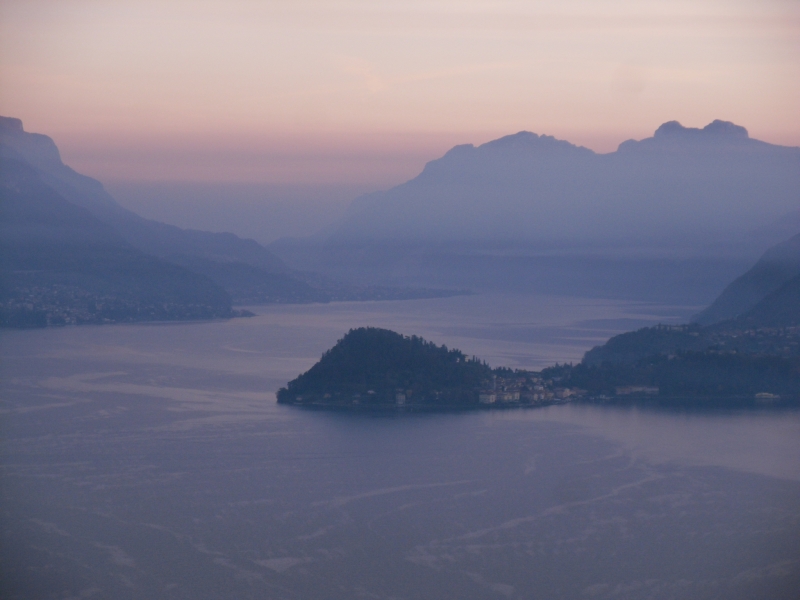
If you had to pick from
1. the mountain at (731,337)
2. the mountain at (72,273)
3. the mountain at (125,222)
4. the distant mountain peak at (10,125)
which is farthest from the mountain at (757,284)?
the distant mountain peak at (10,125)

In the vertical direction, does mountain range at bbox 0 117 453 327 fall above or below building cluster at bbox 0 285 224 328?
above

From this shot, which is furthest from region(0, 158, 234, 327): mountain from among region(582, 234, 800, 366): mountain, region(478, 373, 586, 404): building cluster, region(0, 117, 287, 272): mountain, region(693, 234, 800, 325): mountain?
region(478, 373, 586, 404): building cluster

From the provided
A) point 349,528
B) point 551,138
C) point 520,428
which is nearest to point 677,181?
point 551,138

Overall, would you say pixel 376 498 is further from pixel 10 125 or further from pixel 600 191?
pixel 600 191

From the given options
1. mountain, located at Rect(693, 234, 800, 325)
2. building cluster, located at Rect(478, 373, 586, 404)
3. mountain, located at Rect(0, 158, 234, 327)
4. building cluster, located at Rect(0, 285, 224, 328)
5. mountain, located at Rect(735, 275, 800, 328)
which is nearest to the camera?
building cluster, located at Rect(478, 373, 586, 404)

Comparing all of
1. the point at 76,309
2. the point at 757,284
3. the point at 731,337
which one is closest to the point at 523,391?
the point at 731,337

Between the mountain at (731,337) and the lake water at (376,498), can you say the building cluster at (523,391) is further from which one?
the mountain at (731,337)

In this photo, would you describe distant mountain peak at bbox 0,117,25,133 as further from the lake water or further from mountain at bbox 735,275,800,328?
mountain at bbox 735,275,800,328
